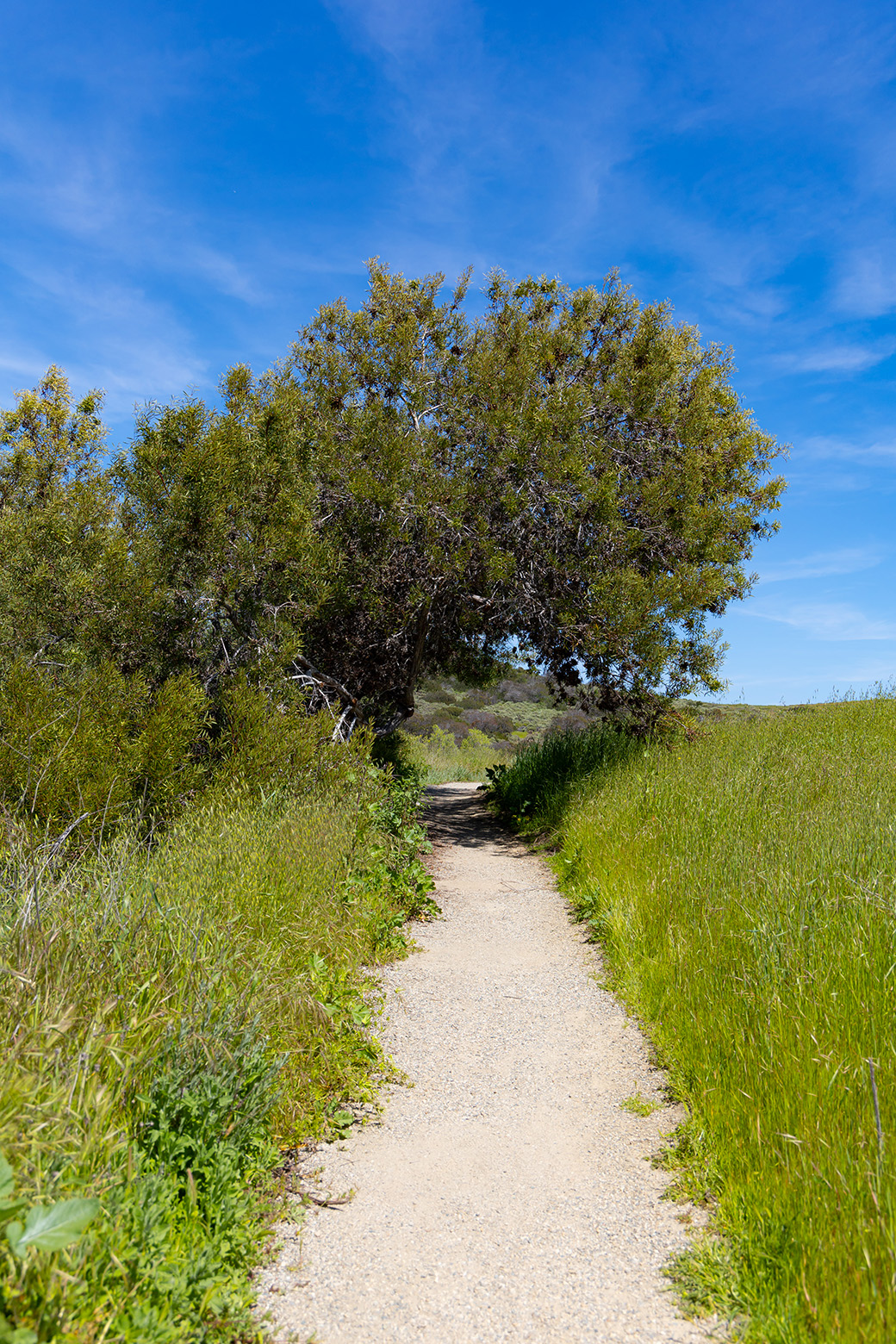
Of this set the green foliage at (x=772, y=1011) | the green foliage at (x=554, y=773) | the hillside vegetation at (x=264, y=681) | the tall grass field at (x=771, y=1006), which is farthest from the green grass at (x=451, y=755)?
the green foliage at (x=772, y=1011)

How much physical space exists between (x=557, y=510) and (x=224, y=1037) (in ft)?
26.7

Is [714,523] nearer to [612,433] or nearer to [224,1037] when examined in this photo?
[612,433]

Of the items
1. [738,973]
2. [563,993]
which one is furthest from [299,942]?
[738,973]

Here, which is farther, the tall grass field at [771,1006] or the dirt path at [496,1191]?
the dirt path at [496,1191]

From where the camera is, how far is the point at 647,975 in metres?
5.03

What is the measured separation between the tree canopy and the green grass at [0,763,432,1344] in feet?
13.6

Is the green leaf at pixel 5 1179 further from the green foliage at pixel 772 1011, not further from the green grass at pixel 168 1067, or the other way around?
the green foliage at pixel 772 1011

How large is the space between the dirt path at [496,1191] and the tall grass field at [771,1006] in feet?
0.78

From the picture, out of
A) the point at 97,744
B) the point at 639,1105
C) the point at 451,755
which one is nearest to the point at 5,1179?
the point at 639,1105

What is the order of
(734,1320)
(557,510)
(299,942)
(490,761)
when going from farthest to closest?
1. (490,761)
2. (557,510)
3. (299,942)
4. (734,1320)

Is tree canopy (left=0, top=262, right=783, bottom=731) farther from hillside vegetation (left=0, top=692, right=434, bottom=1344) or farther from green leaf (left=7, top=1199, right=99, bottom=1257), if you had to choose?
green leaf (left=7, top=1199, right=99, bottom=1257)

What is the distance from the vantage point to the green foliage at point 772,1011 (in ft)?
8.19

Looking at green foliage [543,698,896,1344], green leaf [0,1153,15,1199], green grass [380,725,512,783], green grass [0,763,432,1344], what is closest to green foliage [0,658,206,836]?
green grass [0,763,432,1344]

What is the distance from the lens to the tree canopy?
8.71 m
